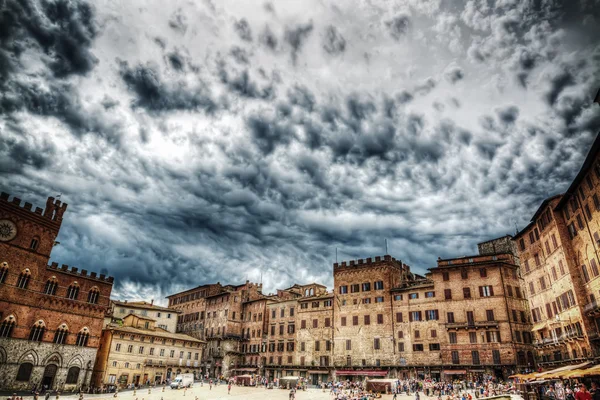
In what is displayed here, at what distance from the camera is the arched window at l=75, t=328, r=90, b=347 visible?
4873 cm

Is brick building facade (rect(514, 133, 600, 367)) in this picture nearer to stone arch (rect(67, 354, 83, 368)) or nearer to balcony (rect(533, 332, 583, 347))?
balcony (rect(533, 332, 583, 347))

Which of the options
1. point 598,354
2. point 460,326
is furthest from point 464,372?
point 598,354

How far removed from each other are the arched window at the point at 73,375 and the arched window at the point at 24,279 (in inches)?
486

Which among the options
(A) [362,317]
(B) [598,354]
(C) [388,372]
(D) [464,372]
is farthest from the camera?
(A) [362,317]

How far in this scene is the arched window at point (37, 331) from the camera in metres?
44.1

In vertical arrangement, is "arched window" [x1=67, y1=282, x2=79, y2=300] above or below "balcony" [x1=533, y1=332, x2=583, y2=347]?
above

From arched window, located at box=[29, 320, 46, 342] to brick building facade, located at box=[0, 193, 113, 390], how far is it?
30 mm

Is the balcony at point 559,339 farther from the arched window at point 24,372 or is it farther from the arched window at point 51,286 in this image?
the arched window at point 51,286

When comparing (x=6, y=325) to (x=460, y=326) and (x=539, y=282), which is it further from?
(x=539, y=282)

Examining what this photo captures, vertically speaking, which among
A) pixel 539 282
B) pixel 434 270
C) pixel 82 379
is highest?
pixel 434 270

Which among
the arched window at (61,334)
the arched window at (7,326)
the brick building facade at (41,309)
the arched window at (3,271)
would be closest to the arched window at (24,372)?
the brick building facade at (41,309)

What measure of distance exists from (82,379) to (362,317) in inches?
1546

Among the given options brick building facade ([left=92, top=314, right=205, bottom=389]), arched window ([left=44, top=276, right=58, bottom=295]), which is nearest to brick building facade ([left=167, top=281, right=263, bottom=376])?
brick building facade ([left=92, top=314, right=205, bottom=389])

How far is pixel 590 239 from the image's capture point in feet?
105
